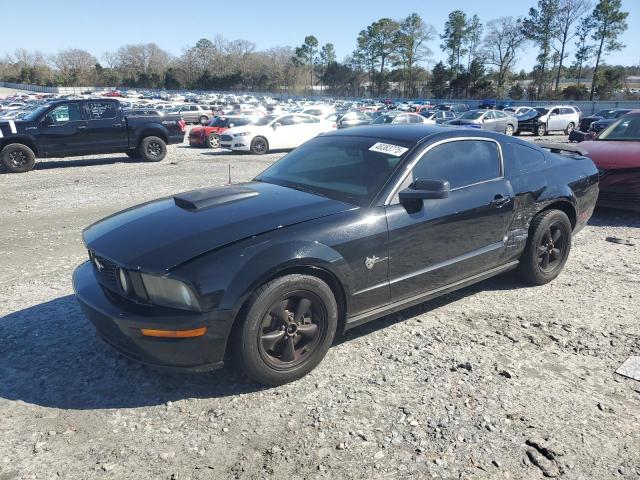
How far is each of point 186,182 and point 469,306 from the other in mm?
8066

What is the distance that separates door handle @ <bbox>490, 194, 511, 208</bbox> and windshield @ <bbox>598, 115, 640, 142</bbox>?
4900 millimetres

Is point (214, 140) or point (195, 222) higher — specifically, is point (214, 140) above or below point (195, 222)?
below

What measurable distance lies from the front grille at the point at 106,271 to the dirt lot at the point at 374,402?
639 mm

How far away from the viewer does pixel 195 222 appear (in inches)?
126

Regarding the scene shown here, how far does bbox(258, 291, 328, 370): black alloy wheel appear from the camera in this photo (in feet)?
9.70

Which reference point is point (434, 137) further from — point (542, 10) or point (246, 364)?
point (542, 10)

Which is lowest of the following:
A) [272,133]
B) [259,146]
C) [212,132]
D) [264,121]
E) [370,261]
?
[259,146]

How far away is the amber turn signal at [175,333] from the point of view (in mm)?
2717

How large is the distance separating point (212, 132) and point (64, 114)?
6891mm

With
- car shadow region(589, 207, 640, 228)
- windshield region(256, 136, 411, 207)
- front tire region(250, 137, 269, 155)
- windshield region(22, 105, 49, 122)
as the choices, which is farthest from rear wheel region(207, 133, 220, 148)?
windshield region(256, 136, 411, 207)

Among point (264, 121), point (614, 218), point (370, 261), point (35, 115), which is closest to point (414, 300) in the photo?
point (370, 261)

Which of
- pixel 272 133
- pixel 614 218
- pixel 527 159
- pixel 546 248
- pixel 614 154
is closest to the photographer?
pixel 527 159

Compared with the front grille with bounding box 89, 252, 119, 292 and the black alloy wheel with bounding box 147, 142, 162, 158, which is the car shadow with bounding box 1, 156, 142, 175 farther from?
the front grille with bounding box 89, 252, 119, 292

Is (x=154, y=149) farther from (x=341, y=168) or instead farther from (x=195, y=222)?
(x=195, y=222)
